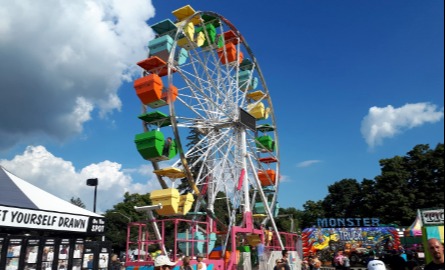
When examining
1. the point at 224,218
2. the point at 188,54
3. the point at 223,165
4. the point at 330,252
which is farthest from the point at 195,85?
the point at 224,218

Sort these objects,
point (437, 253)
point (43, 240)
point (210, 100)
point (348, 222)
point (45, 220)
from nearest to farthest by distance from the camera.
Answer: point (437, 253) < point (43, 240) < point (45, 220) < point (210, 100) < point (348, 222)

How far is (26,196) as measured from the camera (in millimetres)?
16828

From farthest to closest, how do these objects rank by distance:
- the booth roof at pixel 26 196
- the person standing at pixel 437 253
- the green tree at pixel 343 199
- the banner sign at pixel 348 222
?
the green tree at pixel 343 199 → the banner sign at pixel 348 222 → the booth roof at pixel 26 196 → the person standing at pixel 437 253

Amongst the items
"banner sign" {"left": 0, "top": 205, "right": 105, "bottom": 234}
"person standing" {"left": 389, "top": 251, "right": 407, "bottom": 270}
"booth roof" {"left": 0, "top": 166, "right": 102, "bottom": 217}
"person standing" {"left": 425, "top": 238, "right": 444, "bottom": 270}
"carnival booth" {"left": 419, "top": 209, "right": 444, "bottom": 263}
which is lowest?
"person standing" {"left": 389, "top": 251, "right": 407, "bottom": 270}

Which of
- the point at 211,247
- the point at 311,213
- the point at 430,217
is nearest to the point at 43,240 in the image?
the point at 211,247

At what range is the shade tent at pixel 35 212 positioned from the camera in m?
12.3

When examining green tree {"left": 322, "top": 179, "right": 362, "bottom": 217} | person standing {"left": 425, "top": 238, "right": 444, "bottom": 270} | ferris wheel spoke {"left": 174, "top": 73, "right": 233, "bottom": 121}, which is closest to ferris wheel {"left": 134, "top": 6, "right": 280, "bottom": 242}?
ferris wheel spoke {"left": 174, "top": 73, "right": 233, "bottom": 121}

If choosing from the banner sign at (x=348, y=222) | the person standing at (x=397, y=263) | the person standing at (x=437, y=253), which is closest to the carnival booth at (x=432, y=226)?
the person standing at (x=397, y=263)

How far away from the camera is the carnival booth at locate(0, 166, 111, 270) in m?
10.6

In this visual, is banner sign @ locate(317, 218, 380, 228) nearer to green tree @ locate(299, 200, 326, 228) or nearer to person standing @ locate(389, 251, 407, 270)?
green tree @ locate(299, 200, 326, 228)

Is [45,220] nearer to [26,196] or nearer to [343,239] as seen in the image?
[26,196]

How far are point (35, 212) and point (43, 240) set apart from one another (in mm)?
2067

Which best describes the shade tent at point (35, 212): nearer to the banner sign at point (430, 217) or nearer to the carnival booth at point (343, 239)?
the banner sign at point (430, 217)

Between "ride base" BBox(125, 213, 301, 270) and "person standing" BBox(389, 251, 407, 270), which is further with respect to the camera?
"ride base" BBox(125, 213, 301, 270)
